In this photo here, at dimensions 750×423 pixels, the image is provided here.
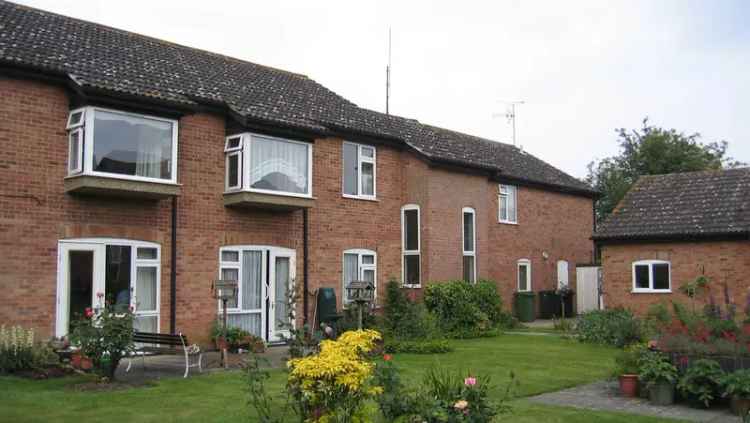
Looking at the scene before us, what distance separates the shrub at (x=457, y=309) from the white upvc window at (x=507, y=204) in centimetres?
554

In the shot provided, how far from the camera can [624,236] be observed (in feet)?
77.7

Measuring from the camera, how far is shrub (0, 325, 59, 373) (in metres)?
13.2

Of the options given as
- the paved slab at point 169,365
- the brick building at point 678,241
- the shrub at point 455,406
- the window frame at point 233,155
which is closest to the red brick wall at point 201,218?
the window frame at point 233,155

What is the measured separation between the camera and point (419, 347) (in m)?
17.4

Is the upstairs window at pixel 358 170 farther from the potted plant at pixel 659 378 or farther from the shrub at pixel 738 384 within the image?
the shrub at pixel 738 384

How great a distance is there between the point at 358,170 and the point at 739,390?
45.2 feet

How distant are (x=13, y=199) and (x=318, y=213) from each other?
320 inches

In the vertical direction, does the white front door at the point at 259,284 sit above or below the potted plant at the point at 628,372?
above

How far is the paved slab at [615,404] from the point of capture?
9.88 m

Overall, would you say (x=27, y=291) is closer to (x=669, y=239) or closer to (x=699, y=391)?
(x=699, y=391)

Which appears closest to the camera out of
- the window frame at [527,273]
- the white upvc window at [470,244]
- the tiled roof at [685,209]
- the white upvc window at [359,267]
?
the white upvc window at [359,267]

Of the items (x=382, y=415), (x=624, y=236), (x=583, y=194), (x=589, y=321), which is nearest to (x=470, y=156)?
(x=624, y=236)

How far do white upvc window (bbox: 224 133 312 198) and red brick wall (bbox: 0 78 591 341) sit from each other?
0.36 meters

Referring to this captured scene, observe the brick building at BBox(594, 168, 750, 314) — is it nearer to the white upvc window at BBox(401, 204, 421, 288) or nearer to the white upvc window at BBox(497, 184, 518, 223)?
the white upvc window at BBox(497, 184, 518, 223)
